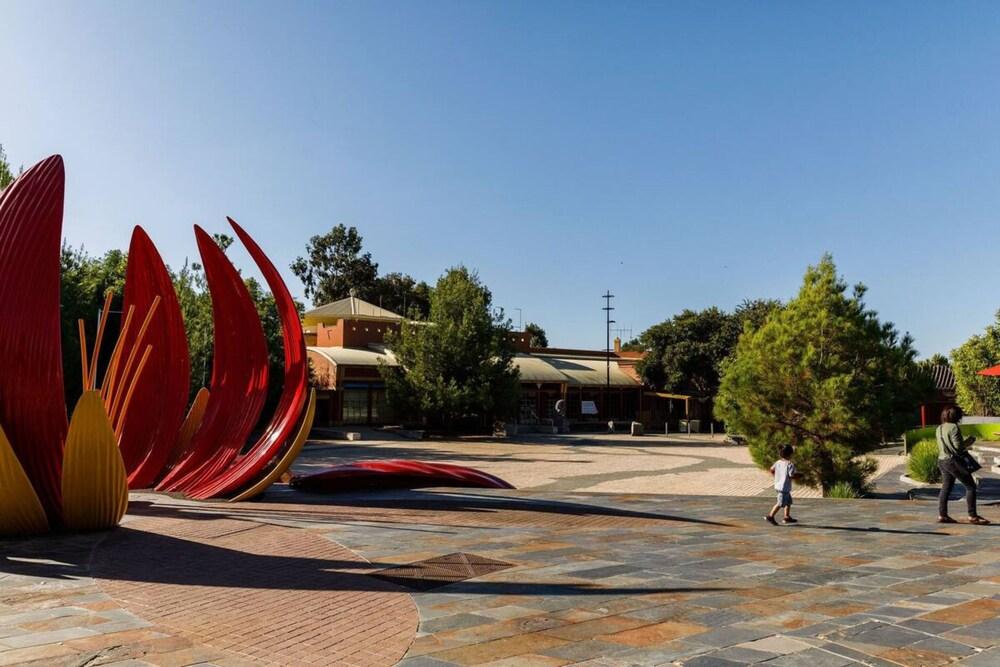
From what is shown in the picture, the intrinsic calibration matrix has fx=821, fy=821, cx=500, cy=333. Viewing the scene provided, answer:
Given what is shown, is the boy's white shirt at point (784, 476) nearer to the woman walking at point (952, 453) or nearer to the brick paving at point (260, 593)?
the woman walking at point (952, 453)

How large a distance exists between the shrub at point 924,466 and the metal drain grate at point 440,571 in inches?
522

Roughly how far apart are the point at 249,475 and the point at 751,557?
23.1ft

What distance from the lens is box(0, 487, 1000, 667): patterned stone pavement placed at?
4762 mm

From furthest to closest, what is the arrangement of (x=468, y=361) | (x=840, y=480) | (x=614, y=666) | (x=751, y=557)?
(x=468, y=361), (x=840, y=480), (x=751, y=557), (x=614, y=666)

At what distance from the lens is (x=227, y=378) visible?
12.4m

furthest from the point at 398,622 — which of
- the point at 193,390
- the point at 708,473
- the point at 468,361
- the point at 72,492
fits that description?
the point at 468,361

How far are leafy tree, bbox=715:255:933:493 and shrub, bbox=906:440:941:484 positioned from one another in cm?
303

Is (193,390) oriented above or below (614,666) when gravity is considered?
above

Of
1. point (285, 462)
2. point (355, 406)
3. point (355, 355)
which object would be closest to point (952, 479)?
point (285, 462)

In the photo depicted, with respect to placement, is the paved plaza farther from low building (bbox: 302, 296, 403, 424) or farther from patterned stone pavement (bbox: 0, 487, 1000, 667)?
low building (bbox: 302, 296, 403, 424)

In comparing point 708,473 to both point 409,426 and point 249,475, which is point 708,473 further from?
point 409,426

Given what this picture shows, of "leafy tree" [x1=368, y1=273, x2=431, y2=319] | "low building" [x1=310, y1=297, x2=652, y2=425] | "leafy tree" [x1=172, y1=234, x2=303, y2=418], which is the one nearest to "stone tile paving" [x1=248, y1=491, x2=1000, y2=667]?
"leafy tree" [x1=172, y1=234, x2=303, y2=418]

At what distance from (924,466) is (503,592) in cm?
1429

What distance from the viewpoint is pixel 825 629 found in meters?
5.20
